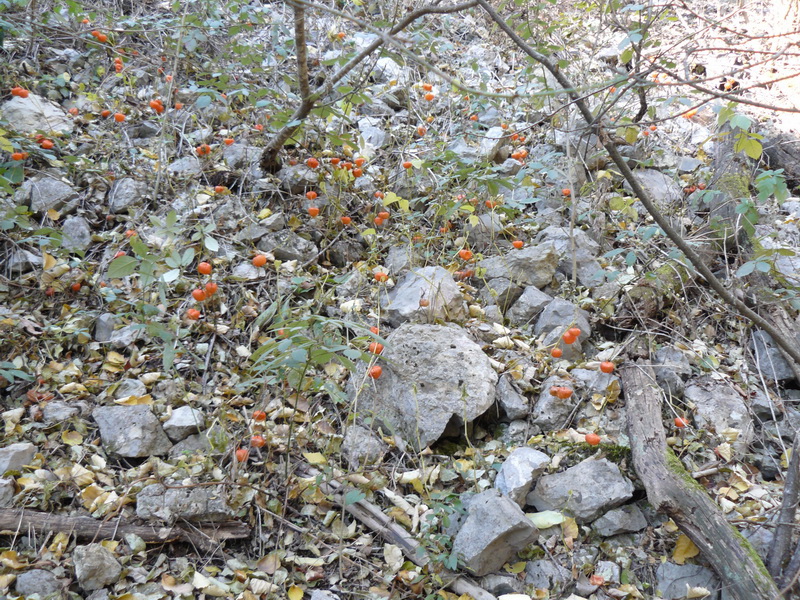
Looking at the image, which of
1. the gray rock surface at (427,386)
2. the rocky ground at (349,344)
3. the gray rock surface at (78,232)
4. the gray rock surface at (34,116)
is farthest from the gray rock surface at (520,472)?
the gray rock surface at (34,116)

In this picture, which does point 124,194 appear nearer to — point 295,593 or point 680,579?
point 295,593

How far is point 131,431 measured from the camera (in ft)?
7.91

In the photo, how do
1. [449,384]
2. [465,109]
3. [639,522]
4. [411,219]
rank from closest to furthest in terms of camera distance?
[639,522] < [449,384] < [411,219] < [465,109]

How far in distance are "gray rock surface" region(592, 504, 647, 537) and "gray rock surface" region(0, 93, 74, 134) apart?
3854 mm

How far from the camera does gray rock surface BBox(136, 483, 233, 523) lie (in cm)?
214

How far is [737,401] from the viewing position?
2.66 metres

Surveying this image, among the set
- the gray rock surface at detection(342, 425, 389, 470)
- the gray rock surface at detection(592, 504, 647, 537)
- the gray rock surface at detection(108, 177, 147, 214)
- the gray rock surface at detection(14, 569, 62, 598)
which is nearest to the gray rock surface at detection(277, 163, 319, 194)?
the gray rock surface at detection(108, 177, 147, 214)

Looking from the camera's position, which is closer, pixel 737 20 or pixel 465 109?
pixel 465 109

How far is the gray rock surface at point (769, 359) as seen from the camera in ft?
9.26

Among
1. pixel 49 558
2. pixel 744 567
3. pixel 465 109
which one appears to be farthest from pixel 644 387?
pixel 465 109

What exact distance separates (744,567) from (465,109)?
372 cm

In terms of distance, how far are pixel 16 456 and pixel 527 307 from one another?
2491 mm

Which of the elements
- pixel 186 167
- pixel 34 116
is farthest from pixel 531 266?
pixel 34 116

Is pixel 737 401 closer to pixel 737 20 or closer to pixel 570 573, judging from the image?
pixel 570 573
